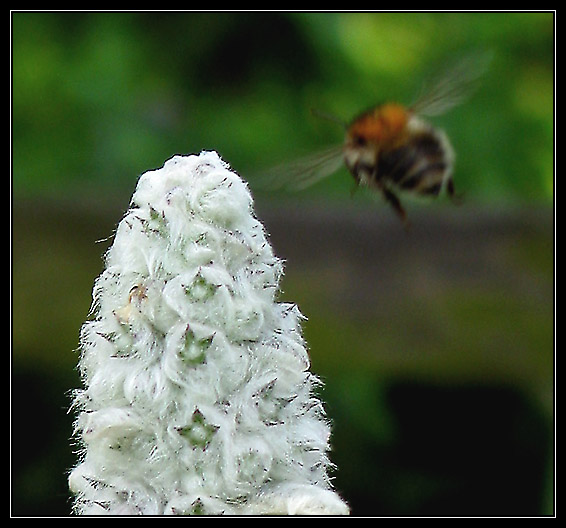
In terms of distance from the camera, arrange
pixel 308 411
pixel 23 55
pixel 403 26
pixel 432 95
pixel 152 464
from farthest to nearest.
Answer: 1. pixel 403 26
2. pixel 23 55
3. pixel 432 95
4. pixel 308 411
5. pixel 152 464

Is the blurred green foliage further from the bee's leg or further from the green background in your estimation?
the bee's leg

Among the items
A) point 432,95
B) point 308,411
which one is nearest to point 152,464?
point 308,411

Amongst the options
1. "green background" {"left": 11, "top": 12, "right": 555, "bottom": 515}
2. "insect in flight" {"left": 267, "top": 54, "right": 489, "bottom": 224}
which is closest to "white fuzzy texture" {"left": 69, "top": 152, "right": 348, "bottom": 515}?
"insect in flight" {"left": 267, "top": 54, "right": 489, "bottom": 224}

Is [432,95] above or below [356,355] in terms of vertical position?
above

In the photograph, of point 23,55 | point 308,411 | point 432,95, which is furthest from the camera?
point 23,55

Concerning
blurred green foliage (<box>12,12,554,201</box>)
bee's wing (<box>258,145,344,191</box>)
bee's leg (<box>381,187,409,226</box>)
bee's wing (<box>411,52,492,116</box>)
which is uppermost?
blurred green foliage (<box>12,12,554,201</box>)

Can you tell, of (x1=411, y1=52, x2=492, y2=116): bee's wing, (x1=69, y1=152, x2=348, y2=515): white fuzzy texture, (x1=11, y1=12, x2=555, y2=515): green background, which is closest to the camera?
(x1=69, y1=152, x2=348, y2=515): white fuzzy texture

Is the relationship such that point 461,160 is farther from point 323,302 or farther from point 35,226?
point 35,226
